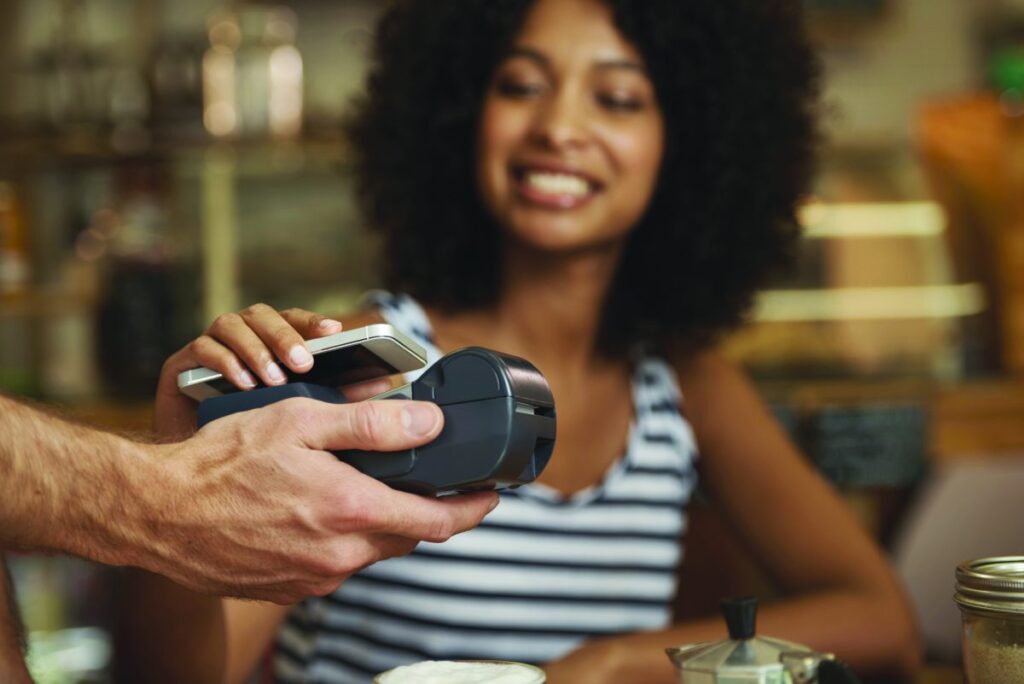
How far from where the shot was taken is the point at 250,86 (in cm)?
307

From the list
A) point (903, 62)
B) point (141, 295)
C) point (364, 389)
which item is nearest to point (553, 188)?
point (364, 389)

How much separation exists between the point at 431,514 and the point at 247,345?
6.7 inches

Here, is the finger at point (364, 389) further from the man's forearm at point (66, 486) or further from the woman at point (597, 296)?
the woman at point (597, 296)

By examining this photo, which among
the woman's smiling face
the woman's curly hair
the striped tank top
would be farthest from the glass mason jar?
the woman's curly hair

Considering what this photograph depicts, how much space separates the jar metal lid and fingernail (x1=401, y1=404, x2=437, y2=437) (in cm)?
34

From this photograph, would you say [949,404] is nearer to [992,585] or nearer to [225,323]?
[992,585]

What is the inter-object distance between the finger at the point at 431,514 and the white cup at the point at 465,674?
0.08 meters

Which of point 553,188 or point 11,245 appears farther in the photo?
point 11,245

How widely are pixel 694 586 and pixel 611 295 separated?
420 mm

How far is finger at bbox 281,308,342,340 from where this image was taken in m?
0.77

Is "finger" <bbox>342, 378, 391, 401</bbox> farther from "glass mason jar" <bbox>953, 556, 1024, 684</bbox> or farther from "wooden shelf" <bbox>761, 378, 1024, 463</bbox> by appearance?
"wooden shelf" <bbox>761, 378, 1024, 463</bbox>

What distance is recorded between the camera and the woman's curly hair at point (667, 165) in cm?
153

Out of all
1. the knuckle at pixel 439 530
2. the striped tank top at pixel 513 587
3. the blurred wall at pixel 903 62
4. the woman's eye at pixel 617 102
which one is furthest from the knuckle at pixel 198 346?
the blurred wall at pixel 903 62

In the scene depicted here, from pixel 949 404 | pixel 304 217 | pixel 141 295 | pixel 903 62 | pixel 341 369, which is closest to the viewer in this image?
pixel 341 369
